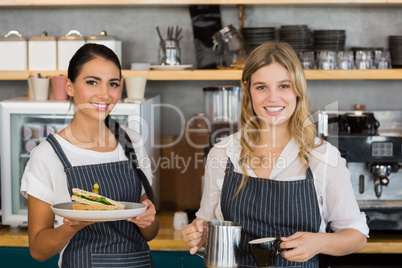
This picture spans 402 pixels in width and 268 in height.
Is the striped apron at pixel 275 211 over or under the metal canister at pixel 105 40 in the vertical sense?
under

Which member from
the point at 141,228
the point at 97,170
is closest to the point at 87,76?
the point at 97,170

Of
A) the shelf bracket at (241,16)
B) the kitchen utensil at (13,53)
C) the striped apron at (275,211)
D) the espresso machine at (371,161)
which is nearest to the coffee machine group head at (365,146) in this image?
the espresso machine at (371,161)

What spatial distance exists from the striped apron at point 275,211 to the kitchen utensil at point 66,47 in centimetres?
171

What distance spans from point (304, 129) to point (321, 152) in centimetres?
10

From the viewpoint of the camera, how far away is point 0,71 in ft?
11.1

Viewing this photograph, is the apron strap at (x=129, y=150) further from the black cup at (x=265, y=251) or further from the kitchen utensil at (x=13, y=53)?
the kitchen utensil at (x=13, y=53)

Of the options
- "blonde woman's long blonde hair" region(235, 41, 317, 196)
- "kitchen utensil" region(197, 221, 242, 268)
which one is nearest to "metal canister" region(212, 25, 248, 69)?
"blonde woman's long blonde hair" region(235, 41, 317, 196)

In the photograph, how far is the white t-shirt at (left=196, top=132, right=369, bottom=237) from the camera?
1.89m

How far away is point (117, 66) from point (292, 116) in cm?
65

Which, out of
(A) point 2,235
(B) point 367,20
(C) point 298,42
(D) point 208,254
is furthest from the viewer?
(B) point 367,20

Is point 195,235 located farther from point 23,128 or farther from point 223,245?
point 23,128

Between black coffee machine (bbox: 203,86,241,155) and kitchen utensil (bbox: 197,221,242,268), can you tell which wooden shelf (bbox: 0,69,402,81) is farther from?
kitchen utensil (bbox: 197,221,242,268)

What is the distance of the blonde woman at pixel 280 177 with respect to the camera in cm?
190

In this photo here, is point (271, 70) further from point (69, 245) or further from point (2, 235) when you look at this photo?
point (2, 235)
